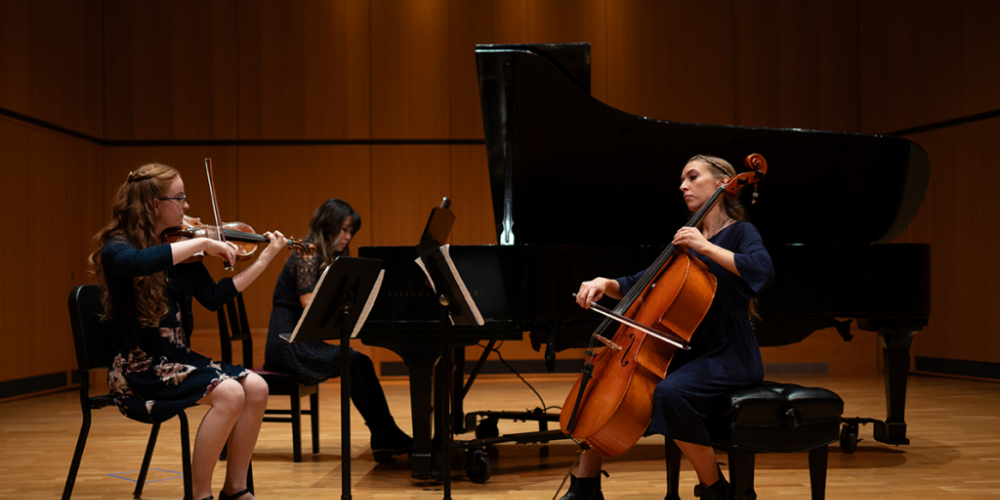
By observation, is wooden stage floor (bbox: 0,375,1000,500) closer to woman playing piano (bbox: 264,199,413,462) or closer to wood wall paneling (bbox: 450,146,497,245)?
woman playing piano (bbox: 264,199,413,462)

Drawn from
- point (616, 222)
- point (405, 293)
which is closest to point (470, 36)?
point (616, 222)

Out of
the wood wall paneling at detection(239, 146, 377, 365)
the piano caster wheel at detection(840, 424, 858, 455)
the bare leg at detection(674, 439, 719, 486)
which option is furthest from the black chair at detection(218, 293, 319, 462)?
the wood wall paneling at detection(239, 146, 377, 365)

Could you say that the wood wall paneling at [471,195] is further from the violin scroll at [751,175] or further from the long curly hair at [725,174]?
the violin scroll at [751,175]

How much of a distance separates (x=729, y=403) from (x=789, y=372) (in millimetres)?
4810

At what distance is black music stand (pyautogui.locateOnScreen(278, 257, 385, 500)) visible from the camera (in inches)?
81.7

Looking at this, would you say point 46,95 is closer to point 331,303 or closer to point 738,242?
point 331,303

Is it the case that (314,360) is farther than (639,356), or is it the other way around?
(314,360)

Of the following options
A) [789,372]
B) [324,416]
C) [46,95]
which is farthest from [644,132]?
[46,95]

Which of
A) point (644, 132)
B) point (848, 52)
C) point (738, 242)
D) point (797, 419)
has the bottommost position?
point (797, 419)

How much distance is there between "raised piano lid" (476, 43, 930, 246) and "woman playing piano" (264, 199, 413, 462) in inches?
30.5

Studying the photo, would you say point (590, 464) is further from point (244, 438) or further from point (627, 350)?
point (244, 438)

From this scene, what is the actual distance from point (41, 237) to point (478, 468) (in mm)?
4619

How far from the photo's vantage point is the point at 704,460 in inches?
86.3

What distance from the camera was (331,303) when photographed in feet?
6.96
